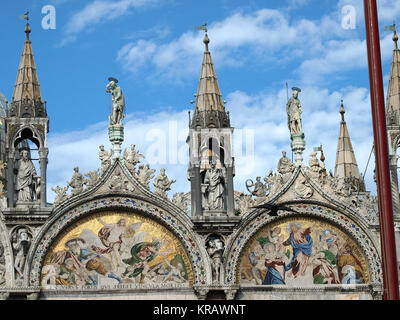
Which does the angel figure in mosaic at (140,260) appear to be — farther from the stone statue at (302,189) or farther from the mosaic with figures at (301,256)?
the stone statue at (302,189)

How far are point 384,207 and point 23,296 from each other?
1043cm

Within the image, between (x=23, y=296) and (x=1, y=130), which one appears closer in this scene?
(x=23, y=296)

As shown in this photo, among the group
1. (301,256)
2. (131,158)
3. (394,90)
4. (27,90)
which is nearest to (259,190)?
(301,256)

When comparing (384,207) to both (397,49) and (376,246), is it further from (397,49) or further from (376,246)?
(397,49)

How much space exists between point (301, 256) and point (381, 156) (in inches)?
382

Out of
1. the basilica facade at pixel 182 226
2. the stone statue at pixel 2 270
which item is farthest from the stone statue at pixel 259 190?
the stone statue at pixel 2 270

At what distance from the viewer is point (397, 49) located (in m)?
21.5

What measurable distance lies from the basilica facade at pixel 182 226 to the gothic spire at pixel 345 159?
308 inches

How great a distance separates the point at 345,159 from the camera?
2808 cm

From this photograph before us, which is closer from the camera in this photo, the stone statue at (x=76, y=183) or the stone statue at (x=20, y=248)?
the stone statue at (x=20, y=248)

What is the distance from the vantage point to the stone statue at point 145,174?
1916 centimetres

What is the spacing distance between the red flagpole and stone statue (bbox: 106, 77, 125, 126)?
390 inches
